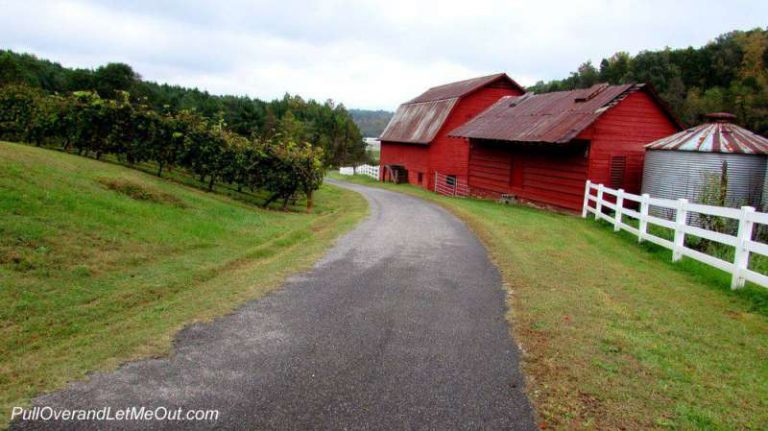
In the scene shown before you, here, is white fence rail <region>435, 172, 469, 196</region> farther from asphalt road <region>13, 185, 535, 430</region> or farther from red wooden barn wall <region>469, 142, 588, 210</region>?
asphalt road <region>13, 185, 535, 430</region>

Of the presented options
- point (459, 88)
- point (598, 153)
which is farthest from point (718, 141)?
point (459, 88)

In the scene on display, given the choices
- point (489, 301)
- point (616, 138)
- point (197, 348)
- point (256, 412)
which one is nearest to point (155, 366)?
point (197, 348)

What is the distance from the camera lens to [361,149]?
91.2 meters

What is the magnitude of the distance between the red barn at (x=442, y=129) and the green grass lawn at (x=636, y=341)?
2374 cm

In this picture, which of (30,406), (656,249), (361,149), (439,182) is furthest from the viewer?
(361,149)

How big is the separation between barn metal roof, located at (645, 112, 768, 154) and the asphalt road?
11884 millimetres

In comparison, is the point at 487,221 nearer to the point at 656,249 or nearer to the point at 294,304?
the point at 656,249

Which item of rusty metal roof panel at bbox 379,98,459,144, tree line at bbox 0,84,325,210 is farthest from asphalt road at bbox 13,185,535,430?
rusty metal roof panel at bbox 379,98,459,144

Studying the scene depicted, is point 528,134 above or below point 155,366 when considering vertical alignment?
above

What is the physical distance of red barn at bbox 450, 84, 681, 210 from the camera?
781 inches

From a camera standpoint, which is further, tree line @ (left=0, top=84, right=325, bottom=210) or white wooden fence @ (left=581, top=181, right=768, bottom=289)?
tree line @ (left=0, top=84, right=325, bottom=210)

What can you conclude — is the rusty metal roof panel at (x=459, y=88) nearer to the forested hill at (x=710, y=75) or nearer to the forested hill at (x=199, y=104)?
the forested hill at (x=199, y=104)

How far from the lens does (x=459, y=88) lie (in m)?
40.1

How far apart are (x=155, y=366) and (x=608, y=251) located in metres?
9.93
